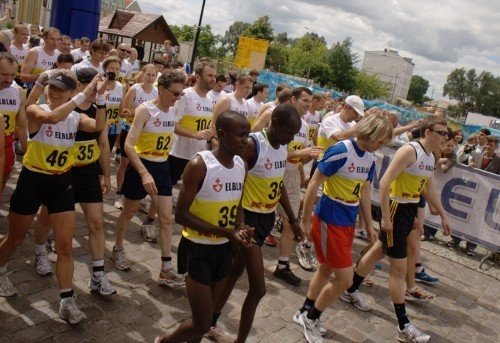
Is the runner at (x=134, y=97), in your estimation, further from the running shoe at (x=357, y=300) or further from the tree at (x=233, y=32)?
the tree at (x=233, y=32)

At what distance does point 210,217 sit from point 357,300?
9.70ft

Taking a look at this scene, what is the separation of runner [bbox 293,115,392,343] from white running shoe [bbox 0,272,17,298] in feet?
9.05

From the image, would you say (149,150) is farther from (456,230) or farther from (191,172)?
(456,230)

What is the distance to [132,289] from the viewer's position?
4.73m

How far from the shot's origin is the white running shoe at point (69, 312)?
384cm

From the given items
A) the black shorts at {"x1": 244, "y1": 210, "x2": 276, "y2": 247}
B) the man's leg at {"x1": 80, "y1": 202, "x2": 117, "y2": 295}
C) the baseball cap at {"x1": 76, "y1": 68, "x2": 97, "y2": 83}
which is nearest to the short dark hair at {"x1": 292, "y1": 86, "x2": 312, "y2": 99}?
the black shorts at {"x1": 244, "y1": 210, "x2": 276, "y2": 247}

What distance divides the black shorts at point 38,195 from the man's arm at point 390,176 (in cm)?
298

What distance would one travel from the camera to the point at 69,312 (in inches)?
152

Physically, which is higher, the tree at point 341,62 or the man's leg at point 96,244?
the tree at point 341,62

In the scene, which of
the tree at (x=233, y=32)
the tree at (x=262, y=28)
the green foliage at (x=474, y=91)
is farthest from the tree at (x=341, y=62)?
the tree at (x=233, y=32)

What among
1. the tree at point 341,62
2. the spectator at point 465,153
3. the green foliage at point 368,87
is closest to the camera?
the spectator at point 465,153

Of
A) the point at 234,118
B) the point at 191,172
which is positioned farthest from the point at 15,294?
the point at 234,118

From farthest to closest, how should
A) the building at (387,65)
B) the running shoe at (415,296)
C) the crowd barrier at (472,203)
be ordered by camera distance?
the building at (387,65) → the crowd barrier at (472,203) → the running shoe at (415,296)

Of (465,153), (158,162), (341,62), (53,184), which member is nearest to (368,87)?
(341,62)
